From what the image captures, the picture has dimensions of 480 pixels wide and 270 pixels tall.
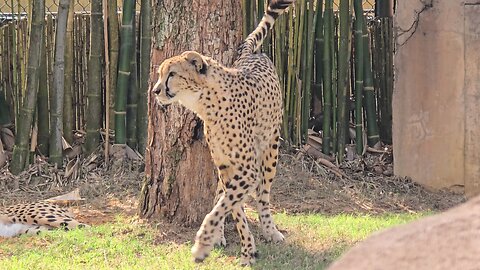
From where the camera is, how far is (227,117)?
13.4ft

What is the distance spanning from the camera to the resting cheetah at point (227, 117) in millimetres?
3875

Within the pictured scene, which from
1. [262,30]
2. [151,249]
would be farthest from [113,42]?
[151,249]

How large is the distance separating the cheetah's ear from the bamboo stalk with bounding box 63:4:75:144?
8.24 feet

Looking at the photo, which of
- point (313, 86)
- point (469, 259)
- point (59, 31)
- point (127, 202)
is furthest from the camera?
point (313, 86)

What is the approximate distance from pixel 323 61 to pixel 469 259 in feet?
18.5

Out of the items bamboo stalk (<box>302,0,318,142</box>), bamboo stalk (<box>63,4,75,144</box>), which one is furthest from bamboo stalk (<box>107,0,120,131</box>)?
bamboo stalk (<box>302,0,318,142</box>)

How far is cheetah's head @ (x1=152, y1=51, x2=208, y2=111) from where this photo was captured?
3852 mm

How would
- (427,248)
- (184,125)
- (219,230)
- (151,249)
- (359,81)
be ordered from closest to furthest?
(427,248)
(219,230)
(151,249)
(184,125)
(359,81)

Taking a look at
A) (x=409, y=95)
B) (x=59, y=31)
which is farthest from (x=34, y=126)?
(x=409, y=95)

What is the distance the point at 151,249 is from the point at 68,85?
7.81 feet

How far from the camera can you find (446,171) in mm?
5992

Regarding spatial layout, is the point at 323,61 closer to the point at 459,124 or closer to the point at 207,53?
the point at 459,124

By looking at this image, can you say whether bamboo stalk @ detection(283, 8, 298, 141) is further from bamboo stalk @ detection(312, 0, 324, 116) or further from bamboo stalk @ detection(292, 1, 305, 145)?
bamboo stalk @ detection(312, 0, 324, 116)

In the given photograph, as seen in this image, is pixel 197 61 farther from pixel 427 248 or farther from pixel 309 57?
pixel 427 248
